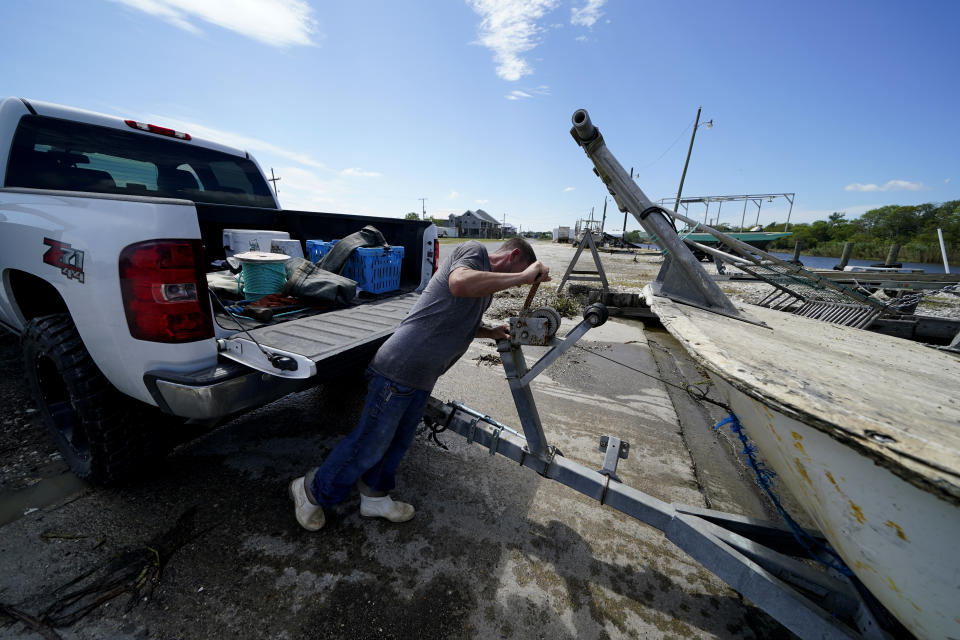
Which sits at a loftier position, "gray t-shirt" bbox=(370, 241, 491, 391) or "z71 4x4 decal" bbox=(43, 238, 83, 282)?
"z71 4x4 decal" bbox=(43, 238, 83, 282)

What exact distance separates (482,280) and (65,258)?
195cm

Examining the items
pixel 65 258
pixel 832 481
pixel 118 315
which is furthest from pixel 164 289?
pixel 832 481

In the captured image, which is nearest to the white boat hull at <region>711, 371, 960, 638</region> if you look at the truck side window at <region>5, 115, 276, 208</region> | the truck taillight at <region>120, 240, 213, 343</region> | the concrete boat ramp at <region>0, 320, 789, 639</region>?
the concrete boat ramp at <region>0, 320, 789, 639</region>

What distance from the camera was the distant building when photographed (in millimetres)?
69875

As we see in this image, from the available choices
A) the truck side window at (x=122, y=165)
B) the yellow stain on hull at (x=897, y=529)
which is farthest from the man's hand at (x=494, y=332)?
the truck side window at (x=122, y=165)

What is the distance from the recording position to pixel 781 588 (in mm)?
1306

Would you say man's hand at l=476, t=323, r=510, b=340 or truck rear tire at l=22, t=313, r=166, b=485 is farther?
man's hand at l=476, t=323, r=510, b=340

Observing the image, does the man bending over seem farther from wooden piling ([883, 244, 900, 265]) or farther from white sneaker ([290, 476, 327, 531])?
Answer: wooden piling ([883, 244, 900, 265])


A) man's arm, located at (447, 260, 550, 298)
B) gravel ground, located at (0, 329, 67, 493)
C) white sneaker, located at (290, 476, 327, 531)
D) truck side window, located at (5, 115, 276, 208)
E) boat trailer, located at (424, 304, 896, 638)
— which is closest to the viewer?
boat trailer, located at (424, 304, 896, 638)

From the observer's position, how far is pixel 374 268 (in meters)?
3.26

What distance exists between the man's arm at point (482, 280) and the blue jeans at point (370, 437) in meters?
0.60

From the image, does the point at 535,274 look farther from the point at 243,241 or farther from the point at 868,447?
the point at 243,241

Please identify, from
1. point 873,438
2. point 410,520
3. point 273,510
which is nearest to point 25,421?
point 273,510

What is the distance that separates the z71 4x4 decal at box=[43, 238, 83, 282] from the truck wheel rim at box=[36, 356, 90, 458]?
860 millimetres
